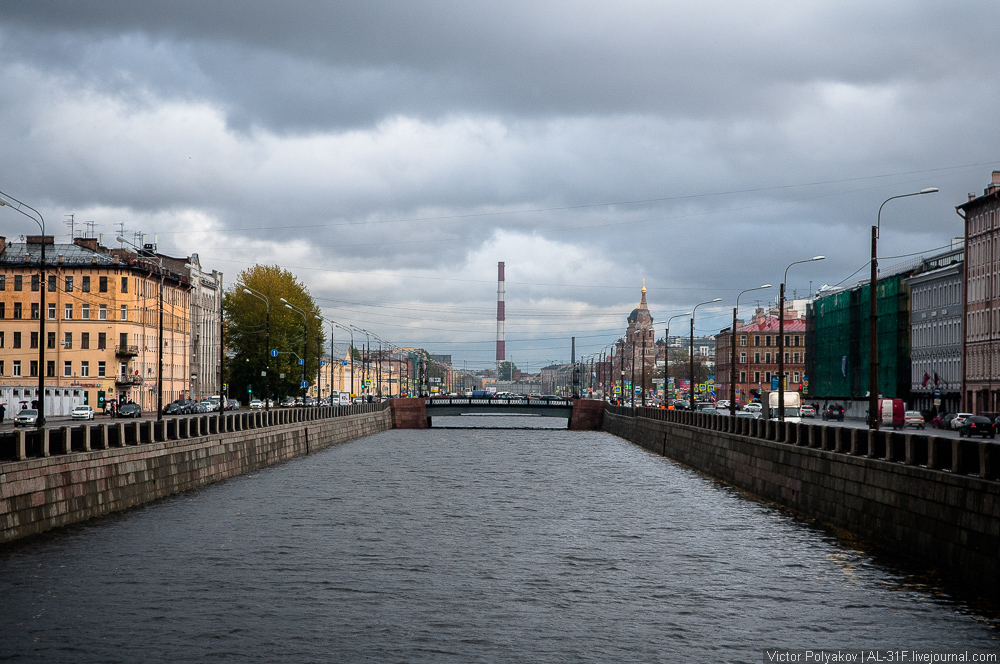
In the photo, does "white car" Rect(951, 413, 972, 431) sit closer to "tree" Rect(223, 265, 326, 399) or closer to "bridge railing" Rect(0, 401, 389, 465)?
"bridge railing" Rect(0, 401, 389, 465)

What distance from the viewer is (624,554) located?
30734 millimetres

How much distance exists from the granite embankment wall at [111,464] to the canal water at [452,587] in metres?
0.84

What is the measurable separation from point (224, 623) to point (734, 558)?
13.6 m

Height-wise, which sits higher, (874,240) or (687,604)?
(874,240)

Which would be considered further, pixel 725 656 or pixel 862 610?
pixel 862 610

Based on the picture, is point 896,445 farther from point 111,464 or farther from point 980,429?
point 980,429

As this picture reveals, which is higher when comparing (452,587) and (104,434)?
(104,434)

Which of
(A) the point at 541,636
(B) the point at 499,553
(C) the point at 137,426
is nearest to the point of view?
(A) the point at 541,636


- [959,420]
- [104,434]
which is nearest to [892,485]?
[104,434]

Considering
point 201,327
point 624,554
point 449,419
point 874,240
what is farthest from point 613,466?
point 449,419

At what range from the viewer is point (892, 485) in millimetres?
28984

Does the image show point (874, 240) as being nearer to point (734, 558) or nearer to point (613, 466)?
point (734, 558)

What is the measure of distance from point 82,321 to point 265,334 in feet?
60.1

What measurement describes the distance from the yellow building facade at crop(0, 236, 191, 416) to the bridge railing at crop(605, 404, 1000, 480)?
278 ft
